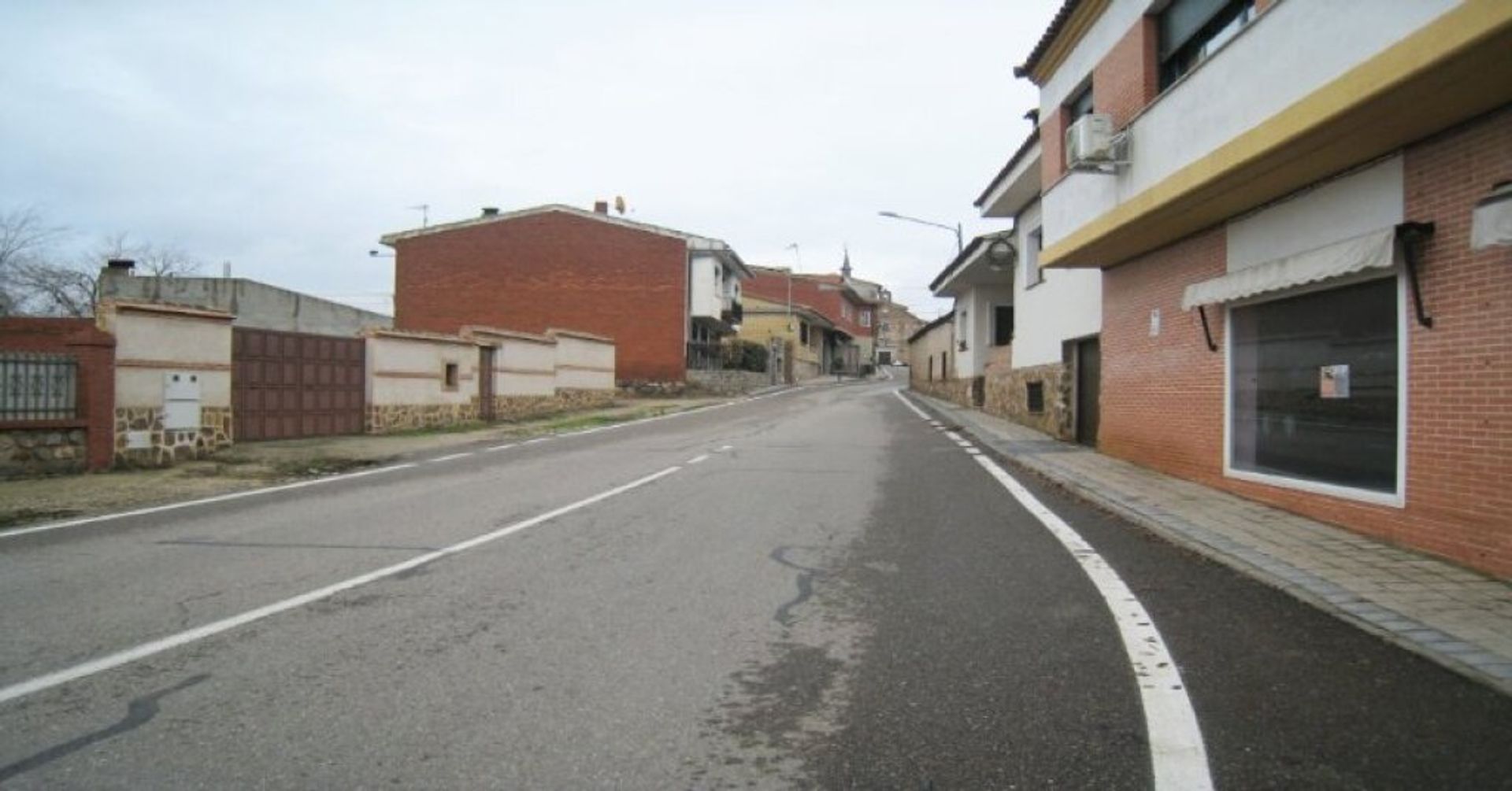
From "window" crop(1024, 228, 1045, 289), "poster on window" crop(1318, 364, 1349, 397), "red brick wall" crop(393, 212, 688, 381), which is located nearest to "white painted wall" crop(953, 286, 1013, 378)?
"window" crop(1024, 228, 1045, 289)

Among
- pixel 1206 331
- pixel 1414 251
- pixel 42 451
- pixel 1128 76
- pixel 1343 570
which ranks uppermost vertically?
pixel 1128 76

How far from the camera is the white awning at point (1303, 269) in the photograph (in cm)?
721

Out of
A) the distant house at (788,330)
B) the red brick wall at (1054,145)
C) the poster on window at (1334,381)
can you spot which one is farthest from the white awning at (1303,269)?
the distant house at (788,330)

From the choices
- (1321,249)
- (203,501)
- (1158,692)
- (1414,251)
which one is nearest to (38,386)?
(203,501)

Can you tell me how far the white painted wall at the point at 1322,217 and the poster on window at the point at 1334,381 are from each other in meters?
1.12

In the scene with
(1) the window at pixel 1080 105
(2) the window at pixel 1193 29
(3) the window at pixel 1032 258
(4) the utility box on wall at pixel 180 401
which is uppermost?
(1) the window at pixel 1080 105

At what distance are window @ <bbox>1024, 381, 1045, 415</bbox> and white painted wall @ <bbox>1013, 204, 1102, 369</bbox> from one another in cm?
47

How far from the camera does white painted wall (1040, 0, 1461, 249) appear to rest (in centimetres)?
684

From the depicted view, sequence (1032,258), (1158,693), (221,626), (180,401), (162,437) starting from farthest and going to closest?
(1032,258)
(180,401)
(162,437)
(221,626)
(1158,693)

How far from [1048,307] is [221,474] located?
50.1ft

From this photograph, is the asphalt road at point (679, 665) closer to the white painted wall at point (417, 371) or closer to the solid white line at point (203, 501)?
the solid white line at point (203, 501)

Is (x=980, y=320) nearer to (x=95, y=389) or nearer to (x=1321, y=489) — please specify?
(x=1321, y=489)

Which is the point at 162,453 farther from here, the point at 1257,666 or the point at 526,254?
the point at 526,254

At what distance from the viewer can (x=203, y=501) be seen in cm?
1043
